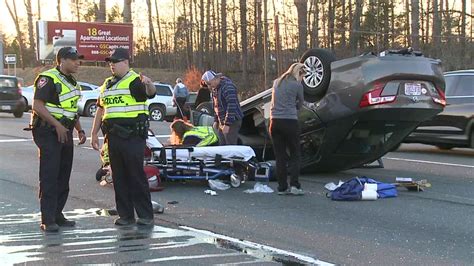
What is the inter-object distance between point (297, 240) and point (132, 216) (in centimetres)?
173

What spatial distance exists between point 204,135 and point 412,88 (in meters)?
3.13

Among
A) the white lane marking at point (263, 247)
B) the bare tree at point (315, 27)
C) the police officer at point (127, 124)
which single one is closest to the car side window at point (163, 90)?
the bare tree at point (315, 27)

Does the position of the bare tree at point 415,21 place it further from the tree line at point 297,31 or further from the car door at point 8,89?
the car door at point 8,89

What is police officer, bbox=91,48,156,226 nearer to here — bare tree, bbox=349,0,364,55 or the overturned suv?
the overturned suv

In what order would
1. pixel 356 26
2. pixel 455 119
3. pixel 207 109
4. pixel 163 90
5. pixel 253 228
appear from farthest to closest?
pixel 356 26 → pixel 163 90 → pixel 455 119 → pixel 207 109 → pixel 253 228

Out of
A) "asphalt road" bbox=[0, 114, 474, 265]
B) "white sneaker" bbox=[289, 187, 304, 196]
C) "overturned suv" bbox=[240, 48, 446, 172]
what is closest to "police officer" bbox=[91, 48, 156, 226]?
"asphalt road" bbox=[0, 114, 474, 265]

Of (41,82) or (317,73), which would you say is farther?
(317,73)

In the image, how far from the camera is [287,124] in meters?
8.19

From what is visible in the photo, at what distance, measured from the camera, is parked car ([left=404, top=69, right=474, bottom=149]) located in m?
12.7

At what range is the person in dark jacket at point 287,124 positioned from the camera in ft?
26.9

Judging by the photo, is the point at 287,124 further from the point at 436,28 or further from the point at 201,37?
the point at 201,37

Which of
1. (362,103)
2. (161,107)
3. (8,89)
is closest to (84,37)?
(161,107)

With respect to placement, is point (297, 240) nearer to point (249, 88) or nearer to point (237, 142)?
point (237, 142)

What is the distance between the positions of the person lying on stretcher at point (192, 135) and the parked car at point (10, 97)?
16.6 metres
